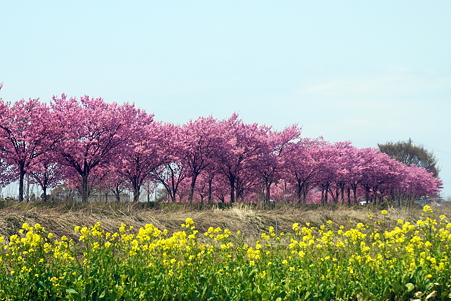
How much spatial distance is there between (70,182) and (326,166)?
2056cm

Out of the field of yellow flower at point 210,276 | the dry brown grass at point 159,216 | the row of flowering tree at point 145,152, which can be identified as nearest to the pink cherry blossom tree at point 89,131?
the row of flowering tree at point 145,152

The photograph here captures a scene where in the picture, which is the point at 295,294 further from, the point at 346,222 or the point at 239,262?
the point at 346,222

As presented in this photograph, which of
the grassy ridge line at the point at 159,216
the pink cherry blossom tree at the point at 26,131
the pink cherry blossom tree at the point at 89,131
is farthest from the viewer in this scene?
the pink cherry blossom tree at the point at 89,131

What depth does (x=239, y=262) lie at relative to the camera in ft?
20.2

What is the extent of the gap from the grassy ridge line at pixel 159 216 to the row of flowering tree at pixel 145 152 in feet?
9.84

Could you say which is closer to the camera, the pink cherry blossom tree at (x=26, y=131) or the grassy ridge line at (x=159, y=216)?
the grassy ridge line at (x=159, y=216)

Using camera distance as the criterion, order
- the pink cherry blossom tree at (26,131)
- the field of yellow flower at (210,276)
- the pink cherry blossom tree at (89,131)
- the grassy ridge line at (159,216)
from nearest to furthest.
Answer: the field of yellow flower at (210,276) → the grassy ridge line at (159,216) → the pink cherry blossom tree at (26,131) → the pink cherry blossom tree at (89,131)

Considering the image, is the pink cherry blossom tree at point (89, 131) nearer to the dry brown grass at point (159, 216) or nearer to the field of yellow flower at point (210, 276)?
the dry brown grass at point (159, 216)

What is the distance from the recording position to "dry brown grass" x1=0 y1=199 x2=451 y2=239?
37.8ft

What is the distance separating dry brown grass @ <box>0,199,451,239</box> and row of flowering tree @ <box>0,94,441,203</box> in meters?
3.02

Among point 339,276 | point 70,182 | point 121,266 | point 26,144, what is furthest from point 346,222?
point 70,182

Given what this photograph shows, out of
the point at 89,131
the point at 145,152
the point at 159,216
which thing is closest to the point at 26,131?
the point at 89,131

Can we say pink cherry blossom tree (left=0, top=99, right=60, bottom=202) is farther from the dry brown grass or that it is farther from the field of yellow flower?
the field of yellow flower

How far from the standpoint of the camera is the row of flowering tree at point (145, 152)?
24.8m
